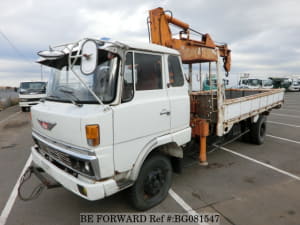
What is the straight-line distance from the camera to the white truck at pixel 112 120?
84.1 inches

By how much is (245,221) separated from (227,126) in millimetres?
1788

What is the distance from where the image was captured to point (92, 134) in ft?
6.77

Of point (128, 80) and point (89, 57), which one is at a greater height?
point (89, 57)

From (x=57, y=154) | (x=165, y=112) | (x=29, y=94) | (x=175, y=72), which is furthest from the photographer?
(x=29, y=94)

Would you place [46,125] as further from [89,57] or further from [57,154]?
[89,57]

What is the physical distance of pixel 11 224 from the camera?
2635 millimetres

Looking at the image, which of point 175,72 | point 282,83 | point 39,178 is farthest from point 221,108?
point 282,83

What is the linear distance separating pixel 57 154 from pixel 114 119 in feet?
3.33

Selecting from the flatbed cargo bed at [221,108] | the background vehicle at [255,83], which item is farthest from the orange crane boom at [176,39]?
the background vehicle at [255,83]

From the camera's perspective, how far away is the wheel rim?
2805mm

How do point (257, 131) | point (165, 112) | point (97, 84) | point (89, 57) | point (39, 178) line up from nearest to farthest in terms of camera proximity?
1. point (89, 57)
2. point (97, 84)
3. point (39, 178)
4. point (165, 112)
5. point (257, 131)

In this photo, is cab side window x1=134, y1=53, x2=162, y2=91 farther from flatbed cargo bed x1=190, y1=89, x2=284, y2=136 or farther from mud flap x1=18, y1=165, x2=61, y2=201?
mud flap x1=18, y1=165, x2=61, y2=201

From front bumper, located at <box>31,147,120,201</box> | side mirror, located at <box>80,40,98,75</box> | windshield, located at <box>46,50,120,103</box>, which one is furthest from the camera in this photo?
windshield, located at <box>46,50,120,103</box>

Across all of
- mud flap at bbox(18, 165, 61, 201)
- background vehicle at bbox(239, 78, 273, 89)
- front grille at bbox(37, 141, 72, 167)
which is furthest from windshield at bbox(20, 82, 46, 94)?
background vehicle at bbox(239, 78, 273, 89)
